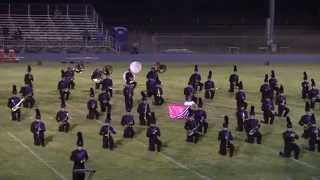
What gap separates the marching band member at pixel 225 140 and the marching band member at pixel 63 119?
4.93 m

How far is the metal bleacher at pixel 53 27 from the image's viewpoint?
4872 centimetres

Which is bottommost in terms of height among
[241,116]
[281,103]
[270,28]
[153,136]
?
[153,136]

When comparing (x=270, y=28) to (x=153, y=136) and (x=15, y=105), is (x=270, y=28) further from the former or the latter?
(x=153, y=136)

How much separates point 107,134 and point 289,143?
4655 millimetres

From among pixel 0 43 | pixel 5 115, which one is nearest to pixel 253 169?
pixel 5 115

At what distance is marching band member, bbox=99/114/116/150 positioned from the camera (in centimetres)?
1780

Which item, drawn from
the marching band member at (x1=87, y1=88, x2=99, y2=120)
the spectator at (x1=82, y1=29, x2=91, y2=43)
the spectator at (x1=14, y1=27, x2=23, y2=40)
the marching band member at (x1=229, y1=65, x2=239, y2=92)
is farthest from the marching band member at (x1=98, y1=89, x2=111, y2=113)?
the spectator at (x1=14, y1=27, x2=23, y2=40)

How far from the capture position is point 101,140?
19.4m

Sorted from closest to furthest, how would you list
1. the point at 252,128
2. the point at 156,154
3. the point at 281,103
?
the point at 156,154
the point at 252,128
the point at 281,103

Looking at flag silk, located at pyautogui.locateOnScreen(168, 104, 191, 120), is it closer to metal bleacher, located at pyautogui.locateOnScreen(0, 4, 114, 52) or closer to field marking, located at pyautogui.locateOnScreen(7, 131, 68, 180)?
field marking, located at pyautogui.locateOnScreen(7, 131, 68, 180)

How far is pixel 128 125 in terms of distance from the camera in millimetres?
19344

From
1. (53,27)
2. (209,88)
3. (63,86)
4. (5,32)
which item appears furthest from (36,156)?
(53,27)

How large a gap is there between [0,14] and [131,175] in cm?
3817

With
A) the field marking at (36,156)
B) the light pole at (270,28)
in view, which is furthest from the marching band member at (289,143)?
the light pole at (270,28)
